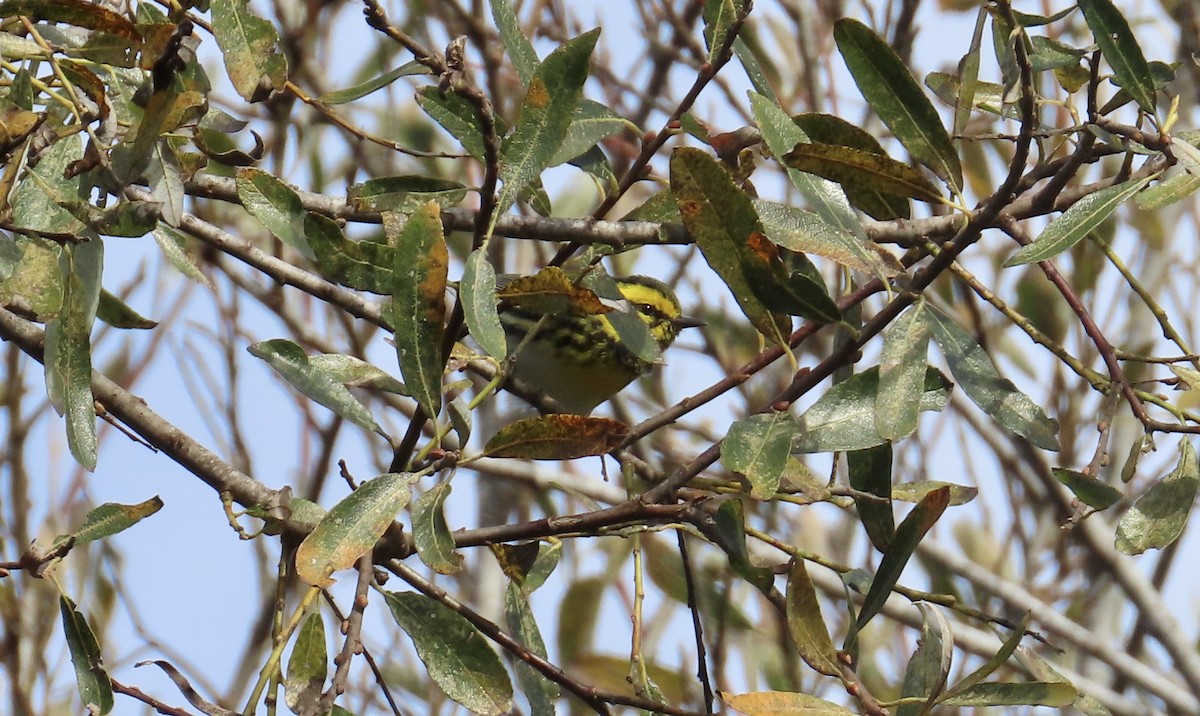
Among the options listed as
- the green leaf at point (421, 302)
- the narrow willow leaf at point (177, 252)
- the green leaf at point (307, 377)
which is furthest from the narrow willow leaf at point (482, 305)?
the narrow willow leaf at point (177, 252)

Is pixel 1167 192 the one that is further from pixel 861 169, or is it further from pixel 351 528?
pixel 351 528

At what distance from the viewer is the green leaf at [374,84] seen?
178 centimetres

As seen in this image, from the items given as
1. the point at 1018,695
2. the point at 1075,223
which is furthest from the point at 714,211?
the point at 1018,695

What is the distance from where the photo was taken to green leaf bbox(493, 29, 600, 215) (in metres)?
1.38

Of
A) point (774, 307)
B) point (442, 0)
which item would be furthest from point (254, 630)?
point (774, 307)

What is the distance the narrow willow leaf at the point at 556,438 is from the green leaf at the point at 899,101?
48 centimetres

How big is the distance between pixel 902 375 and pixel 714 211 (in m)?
0.27

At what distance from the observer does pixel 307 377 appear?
5.44 feet

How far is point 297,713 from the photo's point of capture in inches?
59.9

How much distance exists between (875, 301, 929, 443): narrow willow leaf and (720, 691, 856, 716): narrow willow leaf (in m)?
0.28

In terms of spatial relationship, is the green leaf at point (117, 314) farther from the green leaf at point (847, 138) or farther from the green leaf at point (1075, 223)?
the green leaf at point (1075, 223)

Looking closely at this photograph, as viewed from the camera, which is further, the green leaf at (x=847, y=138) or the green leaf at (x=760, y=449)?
the green leaf at (x=847, y=138)

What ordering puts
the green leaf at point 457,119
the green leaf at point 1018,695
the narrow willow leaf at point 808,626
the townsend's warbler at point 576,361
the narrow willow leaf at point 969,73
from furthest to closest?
the townsend's warbler at point 576,361
the green leaf at point 457,119
the narrow willow leaf at point 969,73
the narrow willow leaf at point 808,626
the green leaf at point 1018,695

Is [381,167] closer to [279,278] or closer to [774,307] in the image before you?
[279,278]
